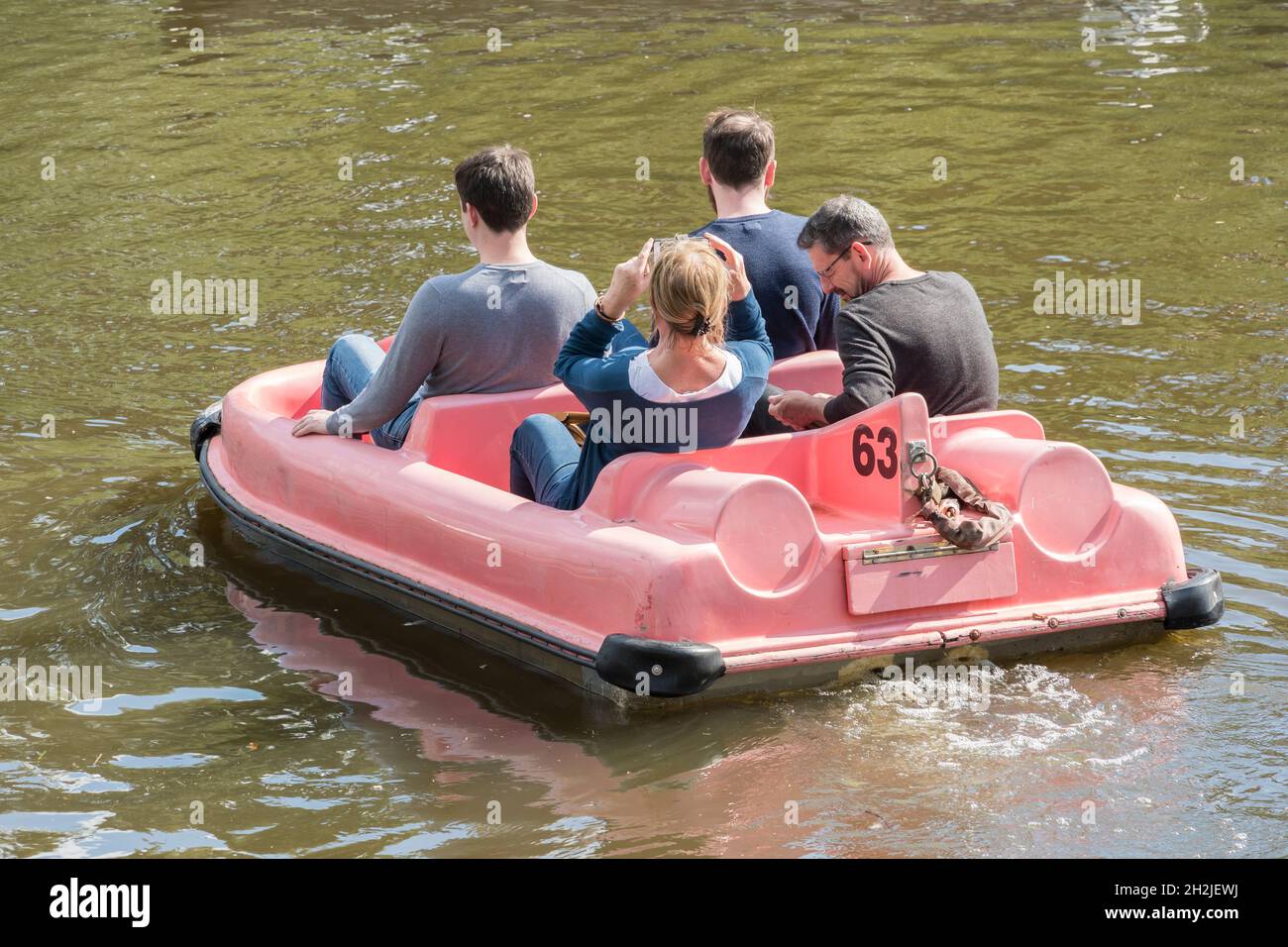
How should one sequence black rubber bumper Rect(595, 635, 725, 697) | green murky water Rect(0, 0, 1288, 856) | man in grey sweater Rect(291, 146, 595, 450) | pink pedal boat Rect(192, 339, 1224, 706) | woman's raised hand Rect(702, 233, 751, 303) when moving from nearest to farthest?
green murky water Rect(0, 0, 1288, 856)
black rubber bumper Rect(595, 635, 725, 697)
pink pedal boat Rect(192, 339, 1224, 706)
woman's raised hand Rect(702, 233, 751, 303)
man in grey sweater Rect(291, 146, 595, 450)

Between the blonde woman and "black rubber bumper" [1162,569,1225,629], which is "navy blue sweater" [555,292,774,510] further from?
"black rubber bumper" [1162,569,1225,629]

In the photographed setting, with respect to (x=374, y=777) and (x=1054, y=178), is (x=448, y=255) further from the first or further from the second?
(x=374, y=777)

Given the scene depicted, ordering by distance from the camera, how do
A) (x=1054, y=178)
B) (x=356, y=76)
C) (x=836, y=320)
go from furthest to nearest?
(x=356, y=76) → (x=1054, y=178) → (x=836, y=320)

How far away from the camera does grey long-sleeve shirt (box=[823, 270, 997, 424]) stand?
4.98 m

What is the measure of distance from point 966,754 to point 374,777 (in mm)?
1570

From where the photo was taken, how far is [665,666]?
177 inches

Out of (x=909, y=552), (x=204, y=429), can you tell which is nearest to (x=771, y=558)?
(x=909, y=552)

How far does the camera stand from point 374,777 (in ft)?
14.7

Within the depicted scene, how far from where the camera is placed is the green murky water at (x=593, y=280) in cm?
428

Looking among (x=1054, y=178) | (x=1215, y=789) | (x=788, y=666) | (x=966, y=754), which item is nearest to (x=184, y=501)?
(x=788, y=666)

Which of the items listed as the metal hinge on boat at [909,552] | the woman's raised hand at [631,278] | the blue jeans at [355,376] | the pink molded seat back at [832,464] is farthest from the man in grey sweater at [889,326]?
the blue jeans at [355,376]

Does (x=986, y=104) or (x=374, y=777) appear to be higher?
(x=986, y=104)

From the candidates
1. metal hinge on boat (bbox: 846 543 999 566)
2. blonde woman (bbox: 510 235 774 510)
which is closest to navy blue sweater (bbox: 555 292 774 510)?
blonde woman (bbox: 510 235 774 510)

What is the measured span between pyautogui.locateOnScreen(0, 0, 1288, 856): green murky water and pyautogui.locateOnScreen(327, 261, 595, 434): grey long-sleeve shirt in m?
0.81
